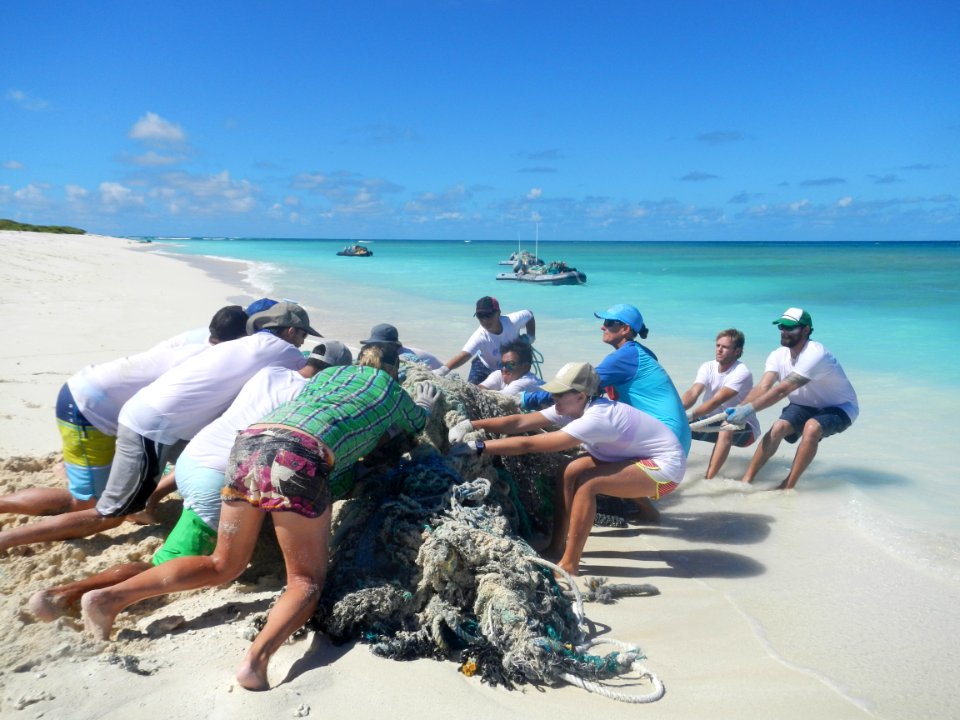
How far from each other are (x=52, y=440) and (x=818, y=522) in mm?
5827

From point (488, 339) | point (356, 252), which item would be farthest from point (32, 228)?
point (488, 339)

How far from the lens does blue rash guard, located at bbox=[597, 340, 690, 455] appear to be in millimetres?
4504

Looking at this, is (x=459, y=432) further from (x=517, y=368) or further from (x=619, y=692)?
(x=517, y=368)

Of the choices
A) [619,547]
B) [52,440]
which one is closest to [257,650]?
[619,547]

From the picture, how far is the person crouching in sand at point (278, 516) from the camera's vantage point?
2680 mm

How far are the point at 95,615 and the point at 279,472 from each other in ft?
3.03

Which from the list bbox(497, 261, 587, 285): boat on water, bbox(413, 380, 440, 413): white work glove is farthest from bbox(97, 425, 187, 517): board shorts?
bbox(497, 261, 587, 285): boat on water

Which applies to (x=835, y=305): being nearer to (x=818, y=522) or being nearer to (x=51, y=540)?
(x=818, y=522)

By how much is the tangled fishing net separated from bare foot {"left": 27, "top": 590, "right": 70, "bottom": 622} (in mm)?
1017

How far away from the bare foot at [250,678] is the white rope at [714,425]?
405cm

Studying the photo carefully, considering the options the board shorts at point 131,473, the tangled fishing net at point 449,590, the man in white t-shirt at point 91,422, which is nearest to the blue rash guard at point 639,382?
the tangled fishing net at point 449,590

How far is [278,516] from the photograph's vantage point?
107 inches

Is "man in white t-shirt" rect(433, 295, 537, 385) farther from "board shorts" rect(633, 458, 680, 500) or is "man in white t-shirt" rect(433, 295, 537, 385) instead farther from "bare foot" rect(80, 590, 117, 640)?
"bare foot" rect(80, 590, 117, 640)

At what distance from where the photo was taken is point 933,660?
10.7 feet
